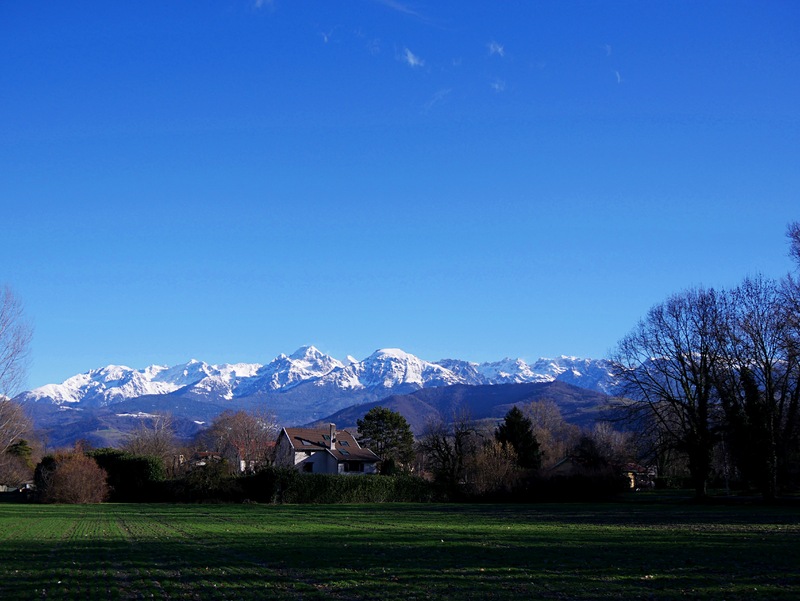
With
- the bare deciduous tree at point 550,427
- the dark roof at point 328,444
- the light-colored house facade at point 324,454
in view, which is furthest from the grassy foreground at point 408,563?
the bare deciduous tree at point 550,427

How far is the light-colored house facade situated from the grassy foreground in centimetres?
5857

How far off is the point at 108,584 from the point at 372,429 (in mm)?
81315

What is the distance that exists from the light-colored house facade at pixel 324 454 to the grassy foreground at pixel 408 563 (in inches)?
2306

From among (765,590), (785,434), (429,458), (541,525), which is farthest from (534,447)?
(765,590)

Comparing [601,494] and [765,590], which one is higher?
[765,590]

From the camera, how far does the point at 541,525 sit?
3111 cm

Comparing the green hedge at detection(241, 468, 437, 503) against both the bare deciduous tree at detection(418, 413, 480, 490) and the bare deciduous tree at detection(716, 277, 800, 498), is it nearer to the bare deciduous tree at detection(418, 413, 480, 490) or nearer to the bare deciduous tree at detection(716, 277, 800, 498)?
the bare deciduous tree at detection(418, 413, 480, 490)

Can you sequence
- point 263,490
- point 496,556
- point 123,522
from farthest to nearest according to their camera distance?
point 263,490, point 123,522, point 496,556

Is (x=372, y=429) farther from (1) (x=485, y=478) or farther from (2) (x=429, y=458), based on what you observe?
(1) (x=485, y=478)

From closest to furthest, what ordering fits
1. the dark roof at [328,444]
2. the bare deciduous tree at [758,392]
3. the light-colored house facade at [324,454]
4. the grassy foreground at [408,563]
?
the grassy foreground at [408,563] → the bare deciduous tree at [758,392] → the light-colored house facade at [324,454] → the dark roof at [328,444]

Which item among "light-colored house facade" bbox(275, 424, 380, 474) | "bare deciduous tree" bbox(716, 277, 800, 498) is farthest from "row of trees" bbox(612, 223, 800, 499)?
"light-colored house facade" bbox(275, 424, 380, 474)

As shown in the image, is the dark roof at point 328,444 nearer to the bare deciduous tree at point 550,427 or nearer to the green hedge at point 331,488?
the green hedge at point 331,488

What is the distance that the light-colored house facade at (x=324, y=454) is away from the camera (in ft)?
284

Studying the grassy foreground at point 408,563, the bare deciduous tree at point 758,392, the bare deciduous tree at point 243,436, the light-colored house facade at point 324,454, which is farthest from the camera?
the bare deciduous tree at point 243,436
